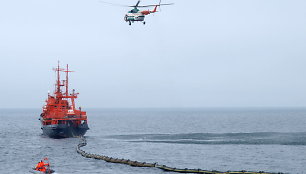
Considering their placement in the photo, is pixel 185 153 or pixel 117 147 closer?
pixel 185 153

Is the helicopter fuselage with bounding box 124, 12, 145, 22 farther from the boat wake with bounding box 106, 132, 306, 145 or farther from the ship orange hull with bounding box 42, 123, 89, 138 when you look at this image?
the ship orange hull with bounding box 42, 123, 89, 138

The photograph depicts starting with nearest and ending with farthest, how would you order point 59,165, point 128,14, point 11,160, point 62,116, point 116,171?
point 128,14 < point 116,171 < point 59,165 < point 11,160 < point 62,116

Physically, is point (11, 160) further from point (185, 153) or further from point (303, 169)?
point (303, 169)

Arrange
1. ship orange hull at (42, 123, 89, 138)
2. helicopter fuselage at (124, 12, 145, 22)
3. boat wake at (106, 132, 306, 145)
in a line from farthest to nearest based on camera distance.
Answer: ship orange hull at (42, 123, 89, 138) → boat wake at (106, 132, 306, 145) → helicopter fuselage at (124, 12, 145, 22)

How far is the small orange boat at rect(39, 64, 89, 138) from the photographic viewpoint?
8594 centimetres

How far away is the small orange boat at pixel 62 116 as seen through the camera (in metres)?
85.9

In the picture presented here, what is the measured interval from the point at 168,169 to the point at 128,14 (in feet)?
64.9

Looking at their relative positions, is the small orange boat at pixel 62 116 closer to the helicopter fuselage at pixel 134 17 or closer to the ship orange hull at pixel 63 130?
the ship orange hull at pixel 63 130

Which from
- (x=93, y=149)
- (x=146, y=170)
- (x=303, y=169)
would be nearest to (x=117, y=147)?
(x=93, y=149)

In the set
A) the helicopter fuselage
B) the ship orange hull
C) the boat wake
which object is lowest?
the boat wake

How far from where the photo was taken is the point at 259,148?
237 feet

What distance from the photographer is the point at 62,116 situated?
8675 centimetres

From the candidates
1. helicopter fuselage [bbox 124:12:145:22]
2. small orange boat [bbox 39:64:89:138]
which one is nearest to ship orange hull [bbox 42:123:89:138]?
small orange boat [bbox 39:64:89:138]

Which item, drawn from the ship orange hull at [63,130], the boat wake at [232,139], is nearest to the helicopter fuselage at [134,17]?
the boat wake at [232,139]
